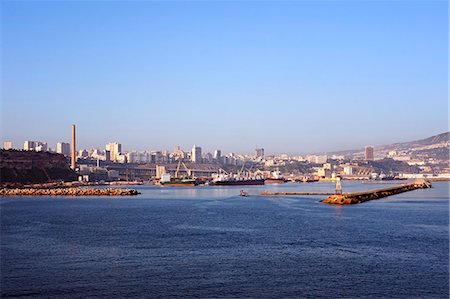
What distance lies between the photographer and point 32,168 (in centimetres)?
8162

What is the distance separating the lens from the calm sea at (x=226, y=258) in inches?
509

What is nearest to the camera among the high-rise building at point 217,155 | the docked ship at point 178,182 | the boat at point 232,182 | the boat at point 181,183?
the boat at point 181,183

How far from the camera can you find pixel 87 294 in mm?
12430

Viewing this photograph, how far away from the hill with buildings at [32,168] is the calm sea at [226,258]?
5008cm

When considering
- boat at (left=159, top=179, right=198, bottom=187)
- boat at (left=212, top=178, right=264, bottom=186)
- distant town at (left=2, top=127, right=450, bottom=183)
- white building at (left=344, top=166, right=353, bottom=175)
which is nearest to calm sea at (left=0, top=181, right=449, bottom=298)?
boat at (left=159, top=179, right=198, bottom=187)

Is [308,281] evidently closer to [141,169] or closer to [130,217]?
[130,217]

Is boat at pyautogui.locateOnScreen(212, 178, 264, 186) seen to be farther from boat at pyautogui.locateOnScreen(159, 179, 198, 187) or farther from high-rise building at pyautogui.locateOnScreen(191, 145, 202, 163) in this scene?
high-rise building at pyautogui.locateOnScreen(191, 145, 202, 163)

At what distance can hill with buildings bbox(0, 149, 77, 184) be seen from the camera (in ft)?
248

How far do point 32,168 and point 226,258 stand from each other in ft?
230

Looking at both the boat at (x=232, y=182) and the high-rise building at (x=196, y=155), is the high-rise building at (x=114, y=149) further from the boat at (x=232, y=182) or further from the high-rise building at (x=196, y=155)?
the boat at (x=232, y=182)

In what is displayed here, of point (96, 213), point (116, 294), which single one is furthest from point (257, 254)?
point (96, 213)

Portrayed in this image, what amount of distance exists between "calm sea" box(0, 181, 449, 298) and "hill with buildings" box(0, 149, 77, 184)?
5008cm

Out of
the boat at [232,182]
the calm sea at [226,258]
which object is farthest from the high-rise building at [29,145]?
the calm sea at [226,258]

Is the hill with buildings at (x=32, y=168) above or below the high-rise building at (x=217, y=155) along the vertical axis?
below
